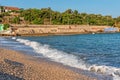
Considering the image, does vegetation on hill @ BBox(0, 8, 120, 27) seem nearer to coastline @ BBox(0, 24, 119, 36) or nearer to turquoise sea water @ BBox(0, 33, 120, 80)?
coastline @ BBox(0, 24, 119, 36)

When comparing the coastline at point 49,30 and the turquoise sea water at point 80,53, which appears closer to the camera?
the turquoise sea water at point 80,53

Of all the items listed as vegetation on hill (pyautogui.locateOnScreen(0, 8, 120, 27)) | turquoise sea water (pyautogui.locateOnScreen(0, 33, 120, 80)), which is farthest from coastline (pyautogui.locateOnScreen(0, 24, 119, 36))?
turquoise sea water (pyautogui.locateOnScreen(0, 33, 120, 80))

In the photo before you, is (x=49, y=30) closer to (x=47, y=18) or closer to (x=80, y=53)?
(x=47, y=18)

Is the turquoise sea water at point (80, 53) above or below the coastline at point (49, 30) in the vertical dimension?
above

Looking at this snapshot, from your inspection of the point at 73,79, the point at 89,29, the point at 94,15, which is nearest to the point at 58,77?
the point at 73,79

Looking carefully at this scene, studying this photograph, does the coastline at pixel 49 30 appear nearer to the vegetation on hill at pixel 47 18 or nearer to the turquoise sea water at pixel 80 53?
the vegetation on hill at pixel 47 18

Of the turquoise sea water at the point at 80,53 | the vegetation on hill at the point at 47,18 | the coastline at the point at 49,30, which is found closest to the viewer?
the turquoise sea water at the point at 80,53

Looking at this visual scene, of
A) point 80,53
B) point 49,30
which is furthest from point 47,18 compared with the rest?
point 80,53

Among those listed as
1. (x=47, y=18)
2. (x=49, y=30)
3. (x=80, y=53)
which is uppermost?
(x=47, y=18)

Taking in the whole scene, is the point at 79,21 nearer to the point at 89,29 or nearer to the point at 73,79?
the point at 89,29

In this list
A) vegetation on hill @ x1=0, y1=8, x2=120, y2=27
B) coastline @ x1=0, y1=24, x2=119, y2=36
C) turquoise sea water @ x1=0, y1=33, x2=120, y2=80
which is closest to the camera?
turquoise sea water @ x1=0, y1=33, x2=120, y2=80

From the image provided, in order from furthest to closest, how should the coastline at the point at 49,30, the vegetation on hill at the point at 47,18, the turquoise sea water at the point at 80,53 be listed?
1. the vegetation on hill at the point at 47,18
2. the coastline at the point at 49,30
3. the turquoise sea water at the point at 80,53

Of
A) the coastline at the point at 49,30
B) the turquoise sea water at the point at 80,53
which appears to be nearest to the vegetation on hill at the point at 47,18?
the coastline at the point at 49,30

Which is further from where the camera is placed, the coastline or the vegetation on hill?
the vegetation on hill
